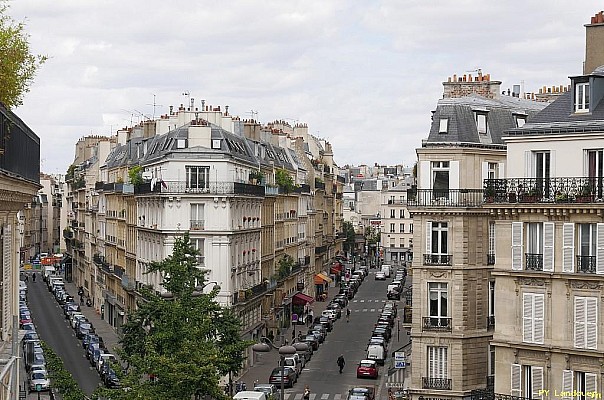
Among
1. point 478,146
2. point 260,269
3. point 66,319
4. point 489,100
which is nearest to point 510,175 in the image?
point 478,146

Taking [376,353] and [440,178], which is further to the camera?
[376,353]

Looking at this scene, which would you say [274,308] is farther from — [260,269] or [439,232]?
[439,232]

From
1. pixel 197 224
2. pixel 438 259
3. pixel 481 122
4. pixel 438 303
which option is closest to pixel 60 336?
pixel 197 224

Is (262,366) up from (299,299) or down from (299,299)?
down

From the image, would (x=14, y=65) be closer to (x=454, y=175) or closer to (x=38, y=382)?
(x=454, y=175)

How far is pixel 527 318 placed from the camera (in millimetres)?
35594

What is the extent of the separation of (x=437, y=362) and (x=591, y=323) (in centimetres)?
1044

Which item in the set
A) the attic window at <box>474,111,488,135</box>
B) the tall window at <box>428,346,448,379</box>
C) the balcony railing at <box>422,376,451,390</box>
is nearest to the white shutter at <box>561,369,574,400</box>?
the balcony railing at <box>422,376,451,390</box>

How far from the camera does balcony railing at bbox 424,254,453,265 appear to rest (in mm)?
43719

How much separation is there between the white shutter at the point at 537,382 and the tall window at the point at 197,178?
106 feet

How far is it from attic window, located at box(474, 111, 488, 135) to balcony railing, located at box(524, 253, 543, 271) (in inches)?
389

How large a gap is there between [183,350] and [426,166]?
13.4 m

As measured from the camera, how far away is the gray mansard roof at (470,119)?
4425cm

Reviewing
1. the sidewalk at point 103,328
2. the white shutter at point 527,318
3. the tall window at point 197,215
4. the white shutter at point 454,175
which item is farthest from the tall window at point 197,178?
the white shutter at point 527,318
